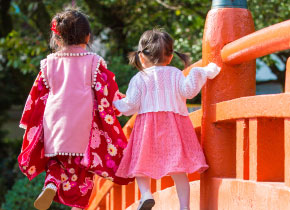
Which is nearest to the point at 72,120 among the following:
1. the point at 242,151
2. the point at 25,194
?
the point at 242,151

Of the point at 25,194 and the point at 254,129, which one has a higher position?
the point at 254,129

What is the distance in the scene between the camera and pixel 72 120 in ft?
11.1

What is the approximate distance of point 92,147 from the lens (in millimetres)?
3414

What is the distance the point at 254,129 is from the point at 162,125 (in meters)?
0.64

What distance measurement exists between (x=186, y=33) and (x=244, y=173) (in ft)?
15.6

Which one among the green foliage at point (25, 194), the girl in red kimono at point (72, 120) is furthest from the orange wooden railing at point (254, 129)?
the green foliage at point (25, 194)

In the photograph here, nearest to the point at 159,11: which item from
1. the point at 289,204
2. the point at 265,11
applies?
the point at 265,11

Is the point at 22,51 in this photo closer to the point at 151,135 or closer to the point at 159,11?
the point at 159,11

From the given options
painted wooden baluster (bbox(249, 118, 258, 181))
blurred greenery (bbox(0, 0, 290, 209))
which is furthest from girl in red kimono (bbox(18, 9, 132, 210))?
blurred greenery (bbox(0, 0, 290, 209))

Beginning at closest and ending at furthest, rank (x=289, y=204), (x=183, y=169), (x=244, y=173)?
(x=289, y=204) < (x=244, y=173) < (x=183, y=169)

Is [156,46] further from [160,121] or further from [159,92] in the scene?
[160,121]

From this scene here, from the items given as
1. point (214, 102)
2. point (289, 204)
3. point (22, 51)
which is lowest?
point (289, 204)

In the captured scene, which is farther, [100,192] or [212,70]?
[100,192]

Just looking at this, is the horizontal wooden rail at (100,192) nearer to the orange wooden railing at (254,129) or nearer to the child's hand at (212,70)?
the orange wooden railing at (254,129)
